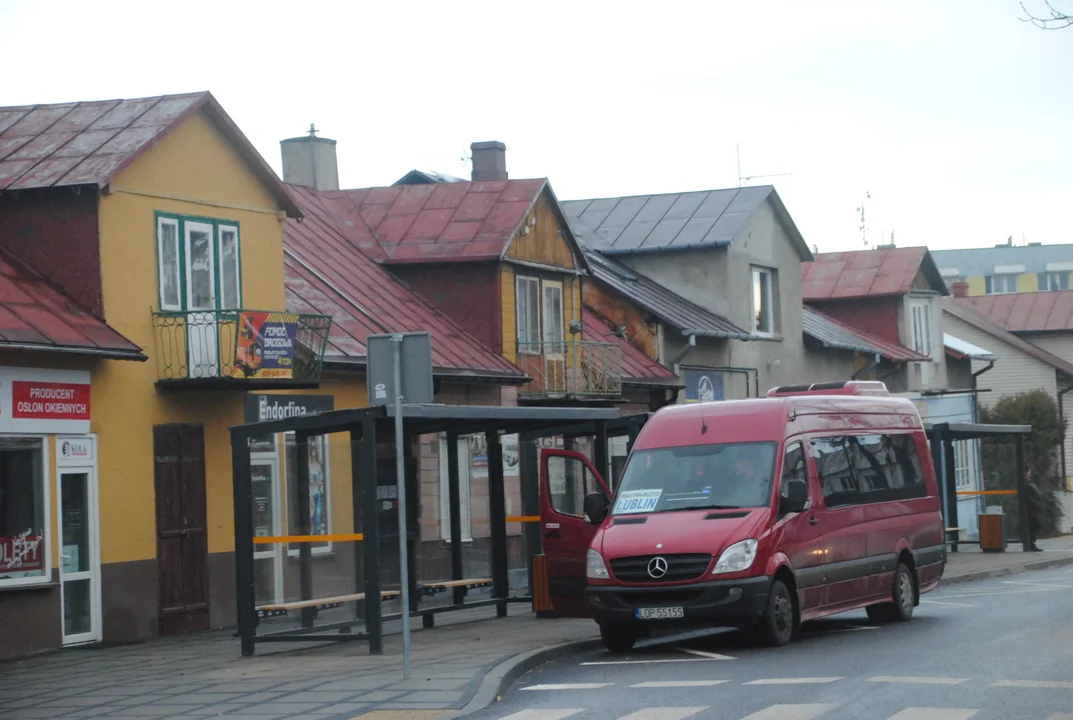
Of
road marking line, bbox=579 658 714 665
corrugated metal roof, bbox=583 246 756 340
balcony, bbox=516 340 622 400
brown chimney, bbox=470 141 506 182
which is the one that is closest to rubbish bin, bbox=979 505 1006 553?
corrugated metal roof, bbox=583 246 756 340

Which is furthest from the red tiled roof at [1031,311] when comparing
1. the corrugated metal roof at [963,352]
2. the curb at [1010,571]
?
the curb at [1010,571]

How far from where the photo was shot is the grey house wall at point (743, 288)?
37531mm

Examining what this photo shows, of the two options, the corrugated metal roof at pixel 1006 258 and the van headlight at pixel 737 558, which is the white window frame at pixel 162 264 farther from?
the corrugated metal roof at pixel 1006 258

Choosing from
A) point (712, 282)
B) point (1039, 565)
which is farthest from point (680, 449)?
point (712, 282)

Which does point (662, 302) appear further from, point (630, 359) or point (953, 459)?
point (953, 459)

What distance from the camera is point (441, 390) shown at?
1030 inches

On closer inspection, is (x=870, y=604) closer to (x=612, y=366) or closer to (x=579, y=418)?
(x=579, y=418)

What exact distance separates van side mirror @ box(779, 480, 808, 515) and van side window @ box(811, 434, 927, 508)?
0.98 meters

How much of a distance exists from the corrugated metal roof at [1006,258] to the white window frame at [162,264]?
11156 centimetres

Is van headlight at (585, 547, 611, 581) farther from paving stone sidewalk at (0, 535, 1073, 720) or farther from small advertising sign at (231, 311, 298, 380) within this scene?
small advertising sign at (231, 311, 298, 380)

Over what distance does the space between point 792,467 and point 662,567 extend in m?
1.88

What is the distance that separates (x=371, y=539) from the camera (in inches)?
618

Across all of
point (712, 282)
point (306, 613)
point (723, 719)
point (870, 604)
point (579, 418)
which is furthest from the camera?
point (712, 282)

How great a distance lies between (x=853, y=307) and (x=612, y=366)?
1839 centimetres
